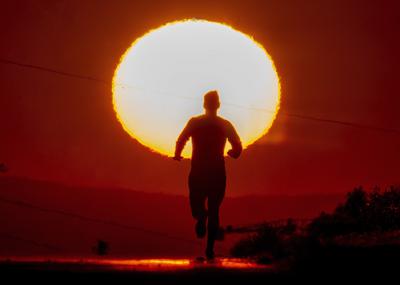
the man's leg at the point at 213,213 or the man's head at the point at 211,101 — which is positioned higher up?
the man's head at the point at 211,101

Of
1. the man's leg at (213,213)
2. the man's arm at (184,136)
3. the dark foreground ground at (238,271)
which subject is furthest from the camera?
the man's arm at (184,136)

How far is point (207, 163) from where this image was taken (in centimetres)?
1102

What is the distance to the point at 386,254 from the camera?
26.7 ft

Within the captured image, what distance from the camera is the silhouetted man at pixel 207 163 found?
36.2ft

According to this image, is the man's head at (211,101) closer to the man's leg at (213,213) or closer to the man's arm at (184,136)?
the man's arm at (184,136)

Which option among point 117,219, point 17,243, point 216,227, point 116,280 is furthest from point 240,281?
point 117,219

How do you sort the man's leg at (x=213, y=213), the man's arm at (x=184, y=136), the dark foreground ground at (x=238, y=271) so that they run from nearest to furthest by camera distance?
the dark foreground ground at (x=238, y=271), the man's leg at (x=213, y=213), the man's arm at (x=184, y=136)

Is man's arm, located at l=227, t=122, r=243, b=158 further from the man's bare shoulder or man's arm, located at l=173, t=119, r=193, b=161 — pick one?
man's arm, located at l=173, t=119, r=193, b=161

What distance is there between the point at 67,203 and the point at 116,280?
280 feet

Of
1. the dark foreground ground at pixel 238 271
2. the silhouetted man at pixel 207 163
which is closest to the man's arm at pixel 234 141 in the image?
the silhouetted man at pixel 207 163

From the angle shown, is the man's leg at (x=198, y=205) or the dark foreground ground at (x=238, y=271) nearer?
the dark foreground ground at (x=238, y=271)

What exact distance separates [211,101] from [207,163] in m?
0.79

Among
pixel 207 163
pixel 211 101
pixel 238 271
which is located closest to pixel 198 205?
pixel 207 163

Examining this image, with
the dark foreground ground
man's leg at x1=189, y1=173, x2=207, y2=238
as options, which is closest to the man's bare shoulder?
man's leg at x1=189, y1=173, x2=207, y2=238
